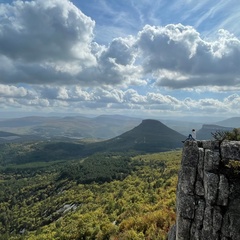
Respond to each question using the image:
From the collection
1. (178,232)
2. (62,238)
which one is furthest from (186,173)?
(62,238)

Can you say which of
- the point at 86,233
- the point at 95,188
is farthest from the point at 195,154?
the point at 95,188

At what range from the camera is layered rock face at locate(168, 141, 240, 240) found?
20922 millimetres

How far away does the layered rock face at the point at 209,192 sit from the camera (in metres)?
20.9

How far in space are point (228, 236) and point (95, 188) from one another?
565 feet

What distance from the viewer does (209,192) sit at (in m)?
21.4

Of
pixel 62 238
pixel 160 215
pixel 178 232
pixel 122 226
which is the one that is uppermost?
pixel 178 232

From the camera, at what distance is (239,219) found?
68.2 ft

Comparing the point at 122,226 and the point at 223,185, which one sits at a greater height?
the point at 223,185

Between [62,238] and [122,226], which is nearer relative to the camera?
[122,226]

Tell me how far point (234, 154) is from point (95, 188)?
173485 millimetres

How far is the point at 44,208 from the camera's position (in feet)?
590

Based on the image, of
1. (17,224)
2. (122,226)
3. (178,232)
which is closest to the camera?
(178,232)

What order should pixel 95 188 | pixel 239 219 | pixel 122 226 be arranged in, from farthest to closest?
1. pixel 95 188
2. pixel 122 226
3. pixel 239 219

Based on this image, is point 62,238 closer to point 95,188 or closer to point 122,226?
point 122,226
